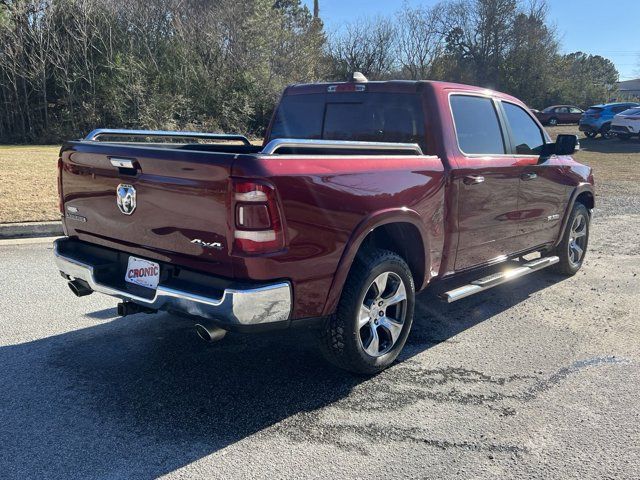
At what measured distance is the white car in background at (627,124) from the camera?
82.4ft

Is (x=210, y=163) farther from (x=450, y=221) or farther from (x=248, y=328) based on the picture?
(x=450, y=221)

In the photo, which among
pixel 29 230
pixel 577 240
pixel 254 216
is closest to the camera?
pixel 254 216

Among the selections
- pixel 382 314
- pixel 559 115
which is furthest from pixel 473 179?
pixel 559 115

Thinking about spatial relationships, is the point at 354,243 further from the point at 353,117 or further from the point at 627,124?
the point at 627,124

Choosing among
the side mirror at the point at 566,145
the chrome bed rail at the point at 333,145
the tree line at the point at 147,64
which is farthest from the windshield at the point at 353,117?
the tree line at the point at 147,64

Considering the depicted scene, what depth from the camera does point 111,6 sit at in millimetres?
21531

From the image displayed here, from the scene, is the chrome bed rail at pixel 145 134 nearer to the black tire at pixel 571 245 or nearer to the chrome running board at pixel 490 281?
the chrome running board at pixel 490 281

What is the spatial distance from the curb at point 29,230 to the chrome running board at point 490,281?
5.97 meters

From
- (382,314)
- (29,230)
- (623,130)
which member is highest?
(623,130)

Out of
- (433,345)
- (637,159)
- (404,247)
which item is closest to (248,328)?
(404,247)

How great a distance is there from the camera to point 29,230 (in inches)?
317

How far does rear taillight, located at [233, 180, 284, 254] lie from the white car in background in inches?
1043

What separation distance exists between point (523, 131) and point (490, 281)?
1.66 m

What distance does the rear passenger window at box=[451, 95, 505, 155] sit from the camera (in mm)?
4574
